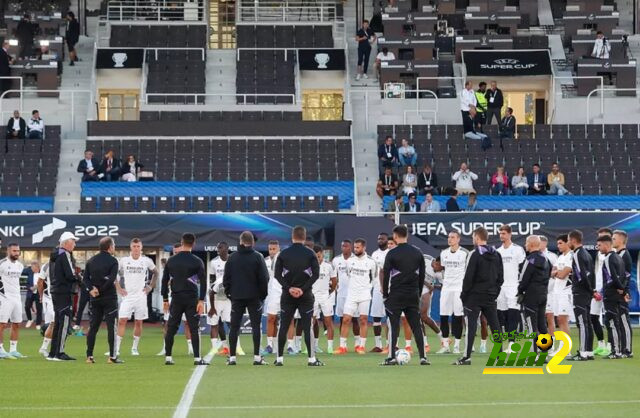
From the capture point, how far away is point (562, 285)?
76.9 ft

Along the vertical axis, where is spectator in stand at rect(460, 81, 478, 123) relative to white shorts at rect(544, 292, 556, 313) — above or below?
above

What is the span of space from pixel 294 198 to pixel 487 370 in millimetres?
20323

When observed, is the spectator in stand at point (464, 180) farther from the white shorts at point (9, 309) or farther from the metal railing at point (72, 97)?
the white shorts at point (9, 309)

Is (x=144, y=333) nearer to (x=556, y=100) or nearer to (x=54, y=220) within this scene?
(x=54, y=220)

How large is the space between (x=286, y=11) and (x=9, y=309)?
2881 cm

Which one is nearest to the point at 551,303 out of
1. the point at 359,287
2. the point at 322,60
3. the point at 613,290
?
the point at 359,287

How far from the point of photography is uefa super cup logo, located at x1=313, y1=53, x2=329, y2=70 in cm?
4675

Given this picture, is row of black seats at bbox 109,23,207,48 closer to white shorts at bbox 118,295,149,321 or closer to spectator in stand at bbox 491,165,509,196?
spectator in stand at bbox 491,165,509,196

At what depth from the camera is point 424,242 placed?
34594 millimetres

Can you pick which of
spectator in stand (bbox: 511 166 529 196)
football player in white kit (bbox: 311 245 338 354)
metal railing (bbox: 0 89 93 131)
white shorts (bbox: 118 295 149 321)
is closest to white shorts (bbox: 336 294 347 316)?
football player in white kit (bbox: 311 245 338 354)

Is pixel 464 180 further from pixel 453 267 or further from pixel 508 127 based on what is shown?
pixel 453 267

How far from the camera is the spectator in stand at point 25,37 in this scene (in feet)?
153

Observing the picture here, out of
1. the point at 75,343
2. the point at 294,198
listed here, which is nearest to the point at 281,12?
the point at 294,198

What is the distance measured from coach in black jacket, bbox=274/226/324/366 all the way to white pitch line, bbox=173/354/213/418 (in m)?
1.38
